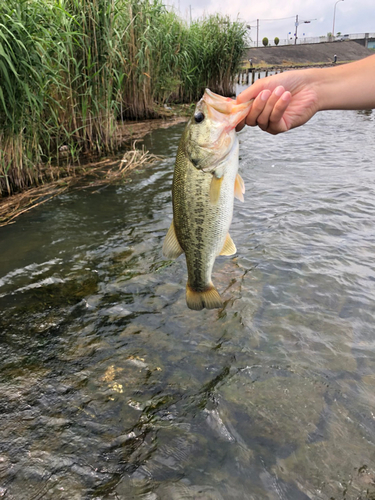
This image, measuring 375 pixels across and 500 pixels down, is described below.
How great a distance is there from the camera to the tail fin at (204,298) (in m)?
2.59

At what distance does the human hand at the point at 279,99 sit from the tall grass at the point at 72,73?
13.3 feet

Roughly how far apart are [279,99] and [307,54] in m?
76.9

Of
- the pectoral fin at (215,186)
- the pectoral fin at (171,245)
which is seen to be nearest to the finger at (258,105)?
the pectoral fin at (215,186)

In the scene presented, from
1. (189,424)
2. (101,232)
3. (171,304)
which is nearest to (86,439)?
(189,424)

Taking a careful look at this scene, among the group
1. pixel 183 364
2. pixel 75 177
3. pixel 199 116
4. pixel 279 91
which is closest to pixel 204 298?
pixel 183 364

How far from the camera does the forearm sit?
7.89 feet

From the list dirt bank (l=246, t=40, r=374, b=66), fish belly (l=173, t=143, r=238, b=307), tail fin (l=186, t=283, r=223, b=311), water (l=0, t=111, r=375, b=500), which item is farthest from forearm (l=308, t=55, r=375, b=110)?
dirt bank (l=246, t=40, r=374, b=66)

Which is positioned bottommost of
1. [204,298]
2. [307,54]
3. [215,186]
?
[204,298]

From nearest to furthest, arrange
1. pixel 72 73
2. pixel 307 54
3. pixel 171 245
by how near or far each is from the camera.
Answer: pixel 171 245, pixel 72 73, pixel 307 54

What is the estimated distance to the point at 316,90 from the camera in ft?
8.09

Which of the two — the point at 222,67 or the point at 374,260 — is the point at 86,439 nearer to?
the point at 374,260

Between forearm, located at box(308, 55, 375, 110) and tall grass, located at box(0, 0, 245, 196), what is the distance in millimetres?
4287

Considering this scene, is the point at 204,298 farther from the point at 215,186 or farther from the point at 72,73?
the point at 72,73

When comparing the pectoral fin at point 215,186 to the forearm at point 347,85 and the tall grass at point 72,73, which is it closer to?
the forearm at point 347,85
